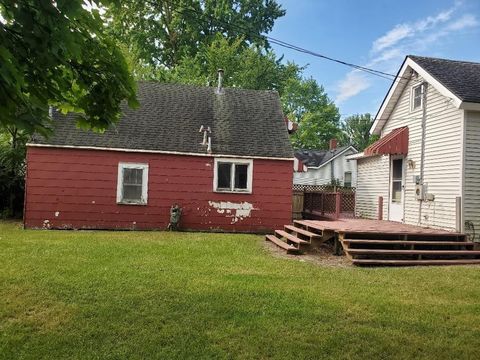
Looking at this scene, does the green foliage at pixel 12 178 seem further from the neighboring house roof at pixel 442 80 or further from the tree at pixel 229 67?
the tree at pixel 229 67

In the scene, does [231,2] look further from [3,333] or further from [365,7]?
[3,333]

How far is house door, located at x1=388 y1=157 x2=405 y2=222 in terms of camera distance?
42.7ft

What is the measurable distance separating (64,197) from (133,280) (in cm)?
803

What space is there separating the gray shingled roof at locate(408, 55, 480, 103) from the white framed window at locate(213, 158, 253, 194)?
618 cm

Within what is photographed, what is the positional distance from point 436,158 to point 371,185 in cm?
408

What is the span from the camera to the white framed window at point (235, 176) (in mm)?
13820

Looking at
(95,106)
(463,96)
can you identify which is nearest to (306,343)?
(95,106)

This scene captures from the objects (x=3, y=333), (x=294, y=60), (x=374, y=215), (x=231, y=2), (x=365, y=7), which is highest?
(x=231, y=2)

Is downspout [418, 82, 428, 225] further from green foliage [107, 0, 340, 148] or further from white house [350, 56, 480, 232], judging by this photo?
green foliage [107, 0, 340, 148]

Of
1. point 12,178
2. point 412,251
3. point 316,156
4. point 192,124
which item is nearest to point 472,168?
point 412,251

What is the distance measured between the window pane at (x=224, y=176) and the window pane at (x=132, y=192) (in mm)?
2644

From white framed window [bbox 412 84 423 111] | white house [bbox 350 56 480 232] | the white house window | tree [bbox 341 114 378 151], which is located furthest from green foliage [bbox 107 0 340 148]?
tree [bbox 341 114 378 151]

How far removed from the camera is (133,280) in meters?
6.14

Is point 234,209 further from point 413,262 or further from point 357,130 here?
point 357,130
